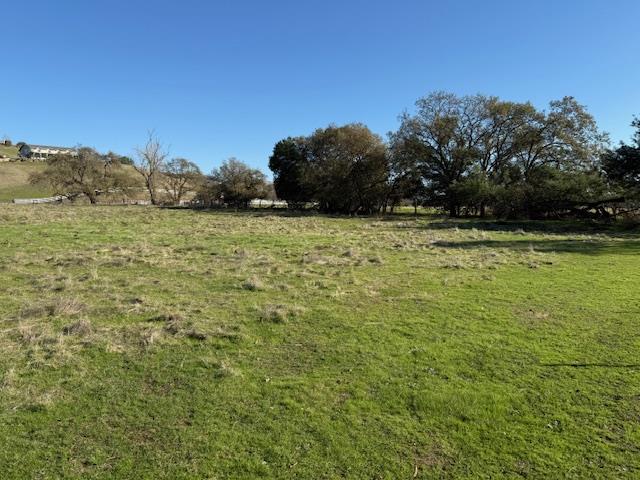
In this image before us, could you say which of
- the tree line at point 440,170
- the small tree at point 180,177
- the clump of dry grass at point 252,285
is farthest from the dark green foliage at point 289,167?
the clump of dry grass at point 252,285

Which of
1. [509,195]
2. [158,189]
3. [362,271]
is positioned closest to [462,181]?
[509,195]

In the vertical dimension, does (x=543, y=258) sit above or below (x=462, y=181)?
below

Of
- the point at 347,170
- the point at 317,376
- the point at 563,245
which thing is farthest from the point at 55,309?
the point at 347,170

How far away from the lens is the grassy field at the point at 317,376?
12.6 ft

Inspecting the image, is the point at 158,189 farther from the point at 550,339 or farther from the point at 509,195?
the point at 550,339

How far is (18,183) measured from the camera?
81500 millimetres

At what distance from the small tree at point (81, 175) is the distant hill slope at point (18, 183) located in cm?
474

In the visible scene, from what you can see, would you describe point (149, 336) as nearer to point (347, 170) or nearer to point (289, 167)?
point (347, 170)

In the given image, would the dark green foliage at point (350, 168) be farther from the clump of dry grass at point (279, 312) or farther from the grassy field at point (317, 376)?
the clump of dry grass at point (279, 312)

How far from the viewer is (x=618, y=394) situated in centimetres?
500

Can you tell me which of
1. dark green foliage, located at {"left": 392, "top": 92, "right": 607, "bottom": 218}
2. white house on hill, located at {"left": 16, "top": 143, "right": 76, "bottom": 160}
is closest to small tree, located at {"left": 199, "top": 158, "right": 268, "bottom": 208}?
dark green foliage, located at {"left": 392, "top": 92, "right": 607, "bottom": 218}

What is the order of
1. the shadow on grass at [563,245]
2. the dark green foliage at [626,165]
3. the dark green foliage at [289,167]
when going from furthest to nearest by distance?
the dark green foliage at [289,167] → the dark green foliage at [626,165] → the shadow on grass at [563,245]

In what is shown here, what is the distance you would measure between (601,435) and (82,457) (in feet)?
16.2

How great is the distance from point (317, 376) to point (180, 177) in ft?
205
